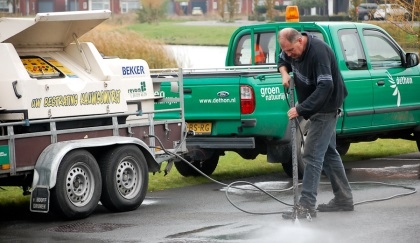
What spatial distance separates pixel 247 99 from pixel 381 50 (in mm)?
3285

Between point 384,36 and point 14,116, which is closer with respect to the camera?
point 14,116

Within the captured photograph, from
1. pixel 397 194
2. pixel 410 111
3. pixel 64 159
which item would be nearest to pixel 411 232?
pixel 397 194

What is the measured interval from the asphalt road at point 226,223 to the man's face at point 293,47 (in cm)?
164

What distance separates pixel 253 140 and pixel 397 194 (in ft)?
6.74

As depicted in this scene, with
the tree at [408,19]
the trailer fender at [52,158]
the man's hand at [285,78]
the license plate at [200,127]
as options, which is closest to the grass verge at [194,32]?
the tree at [408,19]

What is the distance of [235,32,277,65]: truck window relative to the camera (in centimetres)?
1596

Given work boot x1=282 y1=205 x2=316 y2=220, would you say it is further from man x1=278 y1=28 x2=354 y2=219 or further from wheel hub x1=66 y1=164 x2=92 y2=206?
wheel hub x1=66 y1=164 x2=92 y2=206

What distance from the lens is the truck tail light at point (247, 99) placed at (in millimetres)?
13820

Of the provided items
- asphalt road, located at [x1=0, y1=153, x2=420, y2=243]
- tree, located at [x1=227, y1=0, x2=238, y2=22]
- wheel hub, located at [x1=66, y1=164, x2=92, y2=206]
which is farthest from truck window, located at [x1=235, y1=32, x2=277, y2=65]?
tree, located at [x1=227, y1=0, x2=238, y2=22]

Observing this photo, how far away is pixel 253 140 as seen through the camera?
45.5ft

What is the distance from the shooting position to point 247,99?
13.9m

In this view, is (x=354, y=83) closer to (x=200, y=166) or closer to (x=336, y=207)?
(x=200, y=166)

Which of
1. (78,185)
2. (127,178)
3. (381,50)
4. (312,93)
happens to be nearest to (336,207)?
(312,93)

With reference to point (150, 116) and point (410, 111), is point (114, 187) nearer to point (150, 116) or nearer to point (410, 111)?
point (150, 116)
